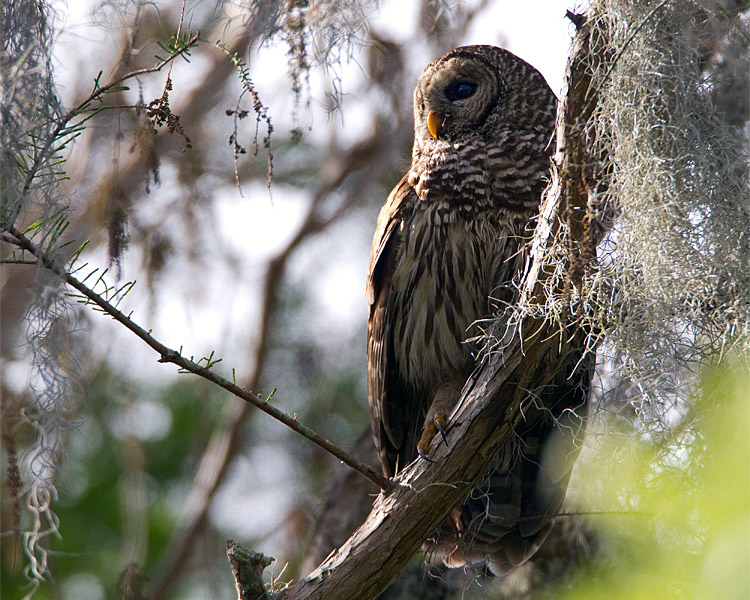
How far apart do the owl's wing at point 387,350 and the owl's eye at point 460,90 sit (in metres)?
0.40

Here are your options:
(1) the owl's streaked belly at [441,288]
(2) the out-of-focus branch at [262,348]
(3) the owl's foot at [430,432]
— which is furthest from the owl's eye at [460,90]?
(2) the out-of-focus branch at [262,348]

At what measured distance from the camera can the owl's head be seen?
3.25m

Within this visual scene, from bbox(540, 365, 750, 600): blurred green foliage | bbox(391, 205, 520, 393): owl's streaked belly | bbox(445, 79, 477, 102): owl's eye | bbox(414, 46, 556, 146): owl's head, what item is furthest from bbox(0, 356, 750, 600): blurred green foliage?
bbox(445, 79, 477, 102): owl's eye

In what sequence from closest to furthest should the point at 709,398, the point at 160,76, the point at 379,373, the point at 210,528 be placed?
the point at 709,398 → the point at 379,373 → the point at 160,76 → the point at 210,528

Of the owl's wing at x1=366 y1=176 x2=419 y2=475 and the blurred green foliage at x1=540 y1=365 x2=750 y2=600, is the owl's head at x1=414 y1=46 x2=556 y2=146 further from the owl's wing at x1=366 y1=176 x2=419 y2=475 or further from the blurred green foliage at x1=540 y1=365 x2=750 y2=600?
the blurred green foliage at x1=540 y1=365 x2=750 y2=600

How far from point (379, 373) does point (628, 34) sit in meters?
1.73

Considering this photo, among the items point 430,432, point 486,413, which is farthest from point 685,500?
point 430,432

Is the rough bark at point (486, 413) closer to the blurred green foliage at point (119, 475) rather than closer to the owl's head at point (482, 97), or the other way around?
the owl's head at point (482, 97)

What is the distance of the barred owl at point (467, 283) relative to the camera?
3.01 metres

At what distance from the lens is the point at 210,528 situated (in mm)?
5020

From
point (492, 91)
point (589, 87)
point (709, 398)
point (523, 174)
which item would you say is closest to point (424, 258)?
point (523, 174)

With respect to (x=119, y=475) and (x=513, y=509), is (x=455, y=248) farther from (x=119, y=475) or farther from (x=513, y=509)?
(x=119, y=475)

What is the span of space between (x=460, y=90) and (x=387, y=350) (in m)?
1.12

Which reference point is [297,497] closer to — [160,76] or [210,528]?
[210,528]
